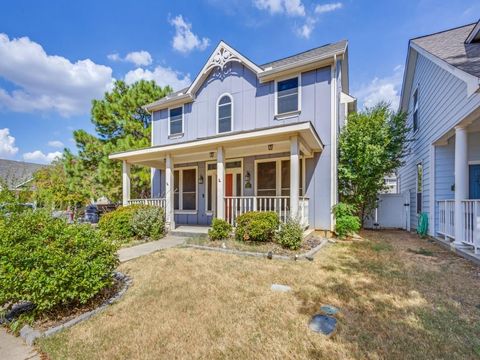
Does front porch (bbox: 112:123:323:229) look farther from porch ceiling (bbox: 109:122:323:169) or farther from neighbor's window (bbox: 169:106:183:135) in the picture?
neighbor's window (bbox: 169:106:183:135)

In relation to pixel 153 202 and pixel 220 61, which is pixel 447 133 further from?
pixel 153 202

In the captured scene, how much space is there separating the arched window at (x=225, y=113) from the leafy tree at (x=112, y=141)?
6.24 meters

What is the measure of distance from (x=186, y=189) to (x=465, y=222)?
9937 mm

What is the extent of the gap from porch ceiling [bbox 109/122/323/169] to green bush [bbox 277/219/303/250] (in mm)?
2484

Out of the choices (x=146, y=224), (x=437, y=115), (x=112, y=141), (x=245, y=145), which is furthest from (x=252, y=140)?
(x=112, y=141)

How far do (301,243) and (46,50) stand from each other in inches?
582

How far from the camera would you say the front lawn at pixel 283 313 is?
2410 millimetres

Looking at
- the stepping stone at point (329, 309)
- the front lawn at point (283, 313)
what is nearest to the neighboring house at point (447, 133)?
the front lawn at point (283, 313)

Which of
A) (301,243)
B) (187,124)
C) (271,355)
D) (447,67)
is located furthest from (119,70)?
(271,355)

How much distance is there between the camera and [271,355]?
2312 millimetres

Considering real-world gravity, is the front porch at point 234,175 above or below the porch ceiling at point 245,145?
below

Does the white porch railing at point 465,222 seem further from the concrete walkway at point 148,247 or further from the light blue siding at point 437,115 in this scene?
the concrete walkway at point 148,247

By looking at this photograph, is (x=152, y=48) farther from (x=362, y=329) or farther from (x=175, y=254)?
(x=362, y=329)

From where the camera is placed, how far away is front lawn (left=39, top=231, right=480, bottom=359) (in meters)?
2.41
